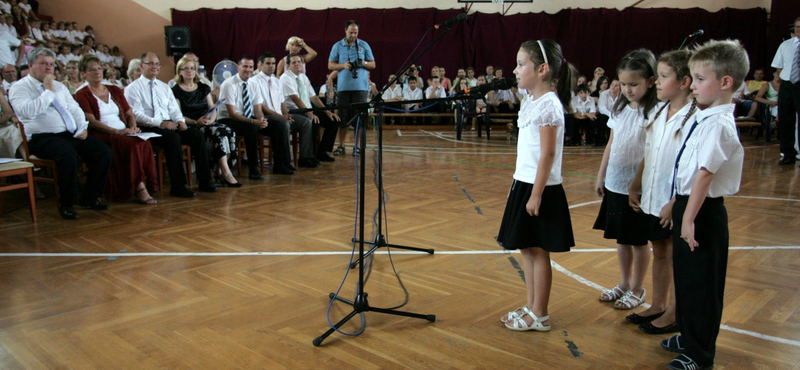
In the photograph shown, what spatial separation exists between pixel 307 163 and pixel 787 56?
558cm

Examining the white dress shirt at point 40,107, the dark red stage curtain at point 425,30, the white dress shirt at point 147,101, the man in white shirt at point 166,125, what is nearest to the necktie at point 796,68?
the man in white shirt at point 166,125

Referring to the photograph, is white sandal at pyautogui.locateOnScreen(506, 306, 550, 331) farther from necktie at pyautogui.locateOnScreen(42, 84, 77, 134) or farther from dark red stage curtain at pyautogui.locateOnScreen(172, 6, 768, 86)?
dark red stage curtain at pyautogui.locateOnScreen(172, 6, 768, 86)

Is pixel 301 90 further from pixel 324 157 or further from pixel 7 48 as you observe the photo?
pixel 7 48

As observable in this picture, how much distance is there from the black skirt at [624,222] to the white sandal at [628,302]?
249 millimetres

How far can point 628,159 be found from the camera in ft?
7.53

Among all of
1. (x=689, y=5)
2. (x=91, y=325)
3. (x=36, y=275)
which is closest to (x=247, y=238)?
(x=36, y=275)

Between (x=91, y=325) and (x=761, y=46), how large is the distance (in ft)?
51.7

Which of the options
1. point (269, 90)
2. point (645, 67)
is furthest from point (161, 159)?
point (645, 67)

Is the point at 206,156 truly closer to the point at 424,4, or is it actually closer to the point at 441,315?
the point at 441,315

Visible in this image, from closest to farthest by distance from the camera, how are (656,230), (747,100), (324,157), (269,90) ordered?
(656,230) → (269,90) → (324,157) → (747,100)

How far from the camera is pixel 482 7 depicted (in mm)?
14438

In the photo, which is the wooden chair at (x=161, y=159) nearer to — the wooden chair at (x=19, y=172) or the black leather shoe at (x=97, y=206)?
the black leather shoe at (x=97, y=206)

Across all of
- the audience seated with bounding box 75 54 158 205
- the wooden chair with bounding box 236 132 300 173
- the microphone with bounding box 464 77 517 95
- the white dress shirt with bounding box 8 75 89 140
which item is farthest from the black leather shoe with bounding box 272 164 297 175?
the microphone with bounding box 464 77 517 95

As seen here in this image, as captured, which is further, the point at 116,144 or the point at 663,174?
the point at 116,144
